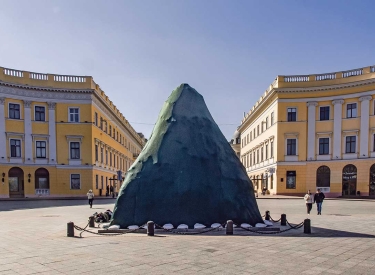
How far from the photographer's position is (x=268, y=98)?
45.4 meters

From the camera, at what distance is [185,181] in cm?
1290

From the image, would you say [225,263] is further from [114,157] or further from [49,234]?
[114,157]

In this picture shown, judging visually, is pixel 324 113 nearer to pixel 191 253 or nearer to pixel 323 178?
pixel 323 178

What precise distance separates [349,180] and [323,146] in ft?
18.3

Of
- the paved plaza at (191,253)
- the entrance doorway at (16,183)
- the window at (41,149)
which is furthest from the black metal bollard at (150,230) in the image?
the entrance doorway at (16,183)

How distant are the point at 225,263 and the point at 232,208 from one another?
530 centimetres

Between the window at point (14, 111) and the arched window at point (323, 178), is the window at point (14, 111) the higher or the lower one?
the higher one

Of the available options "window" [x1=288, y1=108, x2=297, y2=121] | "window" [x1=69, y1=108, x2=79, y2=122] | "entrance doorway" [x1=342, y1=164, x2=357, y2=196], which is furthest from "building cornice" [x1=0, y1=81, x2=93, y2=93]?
"entrance doorway" [x1=342, y1=164, x2=357, y2=196]

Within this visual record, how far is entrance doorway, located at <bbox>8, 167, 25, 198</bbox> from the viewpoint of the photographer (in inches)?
1460

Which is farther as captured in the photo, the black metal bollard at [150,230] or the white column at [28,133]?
the white column at [28,133]

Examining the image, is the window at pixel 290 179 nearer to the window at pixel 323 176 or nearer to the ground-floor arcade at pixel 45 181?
the window at pixel 323 176

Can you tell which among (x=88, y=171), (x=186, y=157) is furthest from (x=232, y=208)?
(x=88, y=171)

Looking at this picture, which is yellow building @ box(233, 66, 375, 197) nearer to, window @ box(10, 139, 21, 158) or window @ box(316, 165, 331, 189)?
window @ box(316, 165, 331, 189)

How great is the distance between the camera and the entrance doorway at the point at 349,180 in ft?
126
